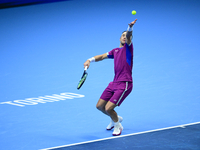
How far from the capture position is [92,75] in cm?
997

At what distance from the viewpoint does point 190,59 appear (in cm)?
1056

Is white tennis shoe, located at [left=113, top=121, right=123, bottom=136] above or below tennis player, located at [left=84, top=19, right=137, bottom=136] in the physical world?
below

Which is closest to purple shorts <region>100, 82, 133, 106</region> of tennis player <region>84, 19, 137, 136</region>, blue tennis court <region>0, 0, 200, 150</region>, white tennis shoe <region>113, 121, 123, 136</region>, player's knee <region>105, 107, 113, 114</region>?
tennis player <region>84, 19, 137, 136</region>

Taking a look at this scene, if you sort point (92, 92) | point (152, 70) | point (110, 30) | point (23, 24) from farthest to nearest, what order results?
1. point (23, 24)
2. point (110, 30)
3. point (152, 70)
4. point (92, 92)

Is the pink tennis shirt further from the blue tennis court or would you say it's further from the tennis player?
the blue tennis court

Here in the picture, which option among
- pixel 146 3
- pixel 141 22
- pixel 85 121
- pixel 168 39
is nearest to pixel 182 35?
pixel 168 39

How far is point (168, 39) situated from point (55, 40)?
420 centimetres

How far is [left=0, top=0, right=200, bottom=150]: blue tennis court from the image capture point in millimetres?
6461

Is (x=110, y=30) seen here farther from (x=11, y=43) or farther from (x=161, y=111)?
(x=161, y=111)

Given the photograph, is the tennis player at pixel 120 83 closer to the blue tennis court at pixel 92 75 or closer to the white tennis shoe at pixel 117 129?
the white tennis shoe at pixel 117 129

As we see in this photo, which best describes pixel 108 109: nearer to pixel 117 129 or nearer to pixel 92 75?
pixel 117 129

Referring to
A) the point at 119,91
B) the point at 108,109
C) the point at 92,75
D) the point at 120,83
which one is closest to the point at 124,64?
the point at 120,83

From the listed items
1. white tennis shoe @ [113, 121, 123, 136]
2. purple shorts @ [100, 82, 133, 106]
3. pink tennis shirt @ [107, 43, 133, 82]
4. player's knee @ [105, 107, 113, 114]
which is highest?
pink tennis shirt @ [107, 43, 133, 82]

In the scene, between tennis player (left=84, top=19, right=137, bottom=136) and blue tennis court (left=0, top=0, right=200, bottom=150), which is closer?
tennis player (left=84, top=19, right=137, bottom=136)
